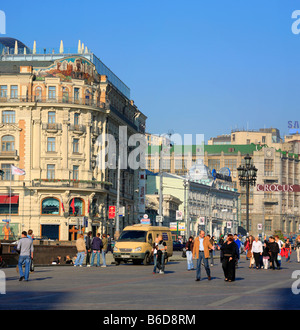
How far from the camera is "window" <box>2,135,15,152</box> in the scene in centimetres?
8131

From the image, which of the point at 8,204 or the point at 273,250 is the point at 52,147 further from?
the point at 273,250

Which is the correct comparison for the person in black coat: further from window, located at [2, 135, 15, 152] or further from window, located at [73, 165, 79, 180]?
window, located at [2, 135, 15, 152]

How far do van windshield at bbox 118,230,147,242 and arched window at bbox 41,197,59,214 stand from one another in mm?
40461

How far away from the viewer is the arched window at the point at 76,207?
266 feet

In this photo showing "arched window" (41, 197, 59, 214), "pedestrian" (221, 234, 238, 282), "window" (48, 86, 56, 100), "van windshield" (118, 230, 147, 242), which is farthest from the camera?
"window" (48, 86, 56, 100)

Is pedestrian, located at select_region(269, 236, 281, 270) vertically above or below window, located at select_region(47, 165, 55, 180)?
below

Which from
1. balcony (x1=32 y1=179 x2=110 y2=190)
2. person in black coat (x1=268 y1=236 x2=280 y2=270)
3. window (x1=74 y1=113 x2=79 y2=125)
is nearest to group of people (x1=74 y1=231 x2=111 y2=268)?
person in black coat (x1=268 y1=236 x2=280 y2=270)

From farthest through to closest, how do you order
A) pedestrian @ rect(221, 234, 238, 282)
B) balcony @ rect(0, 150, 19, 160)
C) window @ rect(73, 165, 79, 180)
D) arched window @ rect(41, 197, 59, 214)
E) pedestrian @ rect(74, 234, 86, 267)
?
window @ rect(73, 165, 79, 180), arched window @ rect(41, 197, 59, 214), balcony @ rect(0, 150, 19, 160), pedestrian @ rect(74, 234, 86, 267), pedestrian @ rect(221, 234, 238, 282)

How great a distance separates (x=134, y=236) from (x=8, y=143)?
43634 mm

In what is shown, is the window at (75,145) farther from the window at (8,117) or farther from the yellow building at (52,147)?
the window at (8,117)

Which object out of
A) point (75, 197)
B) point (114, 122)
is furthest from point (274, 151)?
point (75, 197)

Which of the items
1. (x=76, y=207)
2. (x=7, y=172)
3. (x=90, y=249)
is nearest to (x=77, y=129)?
(x=76, y=207)

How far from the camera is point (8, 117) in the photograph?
8169 centimetres

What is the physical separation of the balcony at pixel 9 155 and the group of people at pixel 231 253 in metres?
37.7
